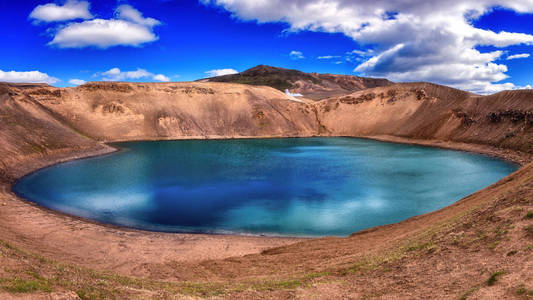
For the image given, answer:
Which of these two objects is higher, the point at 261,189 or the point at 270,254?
the point at 261,189

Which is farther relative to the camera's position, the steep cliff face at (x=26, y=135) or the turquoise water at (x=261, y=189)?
the steep cliff face at (x=26, y=135)

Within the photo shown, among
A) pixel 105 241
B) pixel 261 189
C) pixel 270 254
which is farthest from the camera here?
pixel 261 189

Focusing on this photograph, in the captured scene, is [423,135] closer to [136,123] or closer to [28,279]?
[136,123]

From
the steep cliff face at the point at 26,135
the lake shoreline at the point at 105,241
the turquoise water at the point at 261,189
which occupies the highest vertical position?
the steep cliff face at the point at 26,135

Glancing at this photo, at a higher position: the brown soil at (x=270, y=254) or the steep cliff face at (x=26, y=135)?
the steep cliff face at (x=26, y=135)

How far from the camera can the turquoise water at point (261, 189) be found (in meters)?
22.1

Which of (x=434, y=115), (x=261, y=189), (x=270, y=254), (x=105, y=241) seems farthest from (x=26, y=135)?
→ (x=434, y=115)

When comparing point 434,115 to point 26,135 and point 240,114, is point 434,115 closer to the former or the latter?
point 240,114

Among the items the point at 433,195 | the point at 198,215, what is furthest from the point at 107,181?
the point at 433,195

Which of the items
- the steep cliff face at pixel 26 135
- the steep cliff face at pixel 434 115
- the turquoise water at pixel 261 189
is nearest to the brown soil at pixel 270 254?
the steep cliff face at pixel 26 135

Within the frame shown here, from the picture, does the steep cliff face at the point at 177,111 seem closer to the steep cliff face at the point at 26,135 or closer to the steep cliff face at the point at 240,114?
the steep cliff face at the point at 240,114

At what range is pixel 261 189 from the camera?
29.8 meters

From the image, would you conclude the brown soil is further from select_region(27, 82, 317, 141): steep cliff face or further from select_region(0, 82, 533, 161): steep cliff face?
select_region(27, 82, 317, 141): steep cliff face

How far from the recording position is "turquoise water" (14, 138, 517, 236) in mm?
22141
